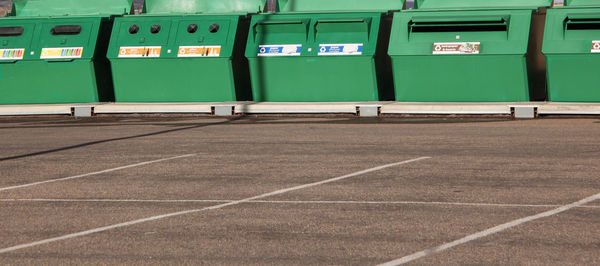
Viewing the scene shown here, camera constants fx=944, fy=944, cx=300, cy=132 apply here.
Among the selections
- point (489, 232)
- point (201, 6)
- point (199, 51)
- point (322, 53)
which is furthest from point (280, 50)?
point (489, 232)

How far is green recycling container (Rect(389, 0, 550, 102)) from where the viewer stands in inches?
592

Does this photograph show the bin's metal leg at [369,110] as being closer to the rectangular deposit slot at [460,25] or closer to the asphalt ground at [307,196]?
the rectangular deposit slot at [460,25]

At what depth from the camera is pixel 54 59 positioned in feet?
56.3

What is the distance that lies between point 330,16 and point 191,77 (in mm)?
2689

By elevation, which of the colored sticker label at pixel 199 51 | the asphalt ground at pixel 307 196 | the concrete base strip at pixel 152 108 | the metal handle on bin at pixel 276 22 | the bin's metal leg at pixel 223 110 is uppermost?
the metal handle on bin at pixel 276 22

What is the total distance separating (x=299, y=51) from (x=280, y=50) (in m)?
0.36

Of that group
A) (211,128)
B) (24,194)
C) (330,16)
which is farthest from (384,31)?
(24,194)

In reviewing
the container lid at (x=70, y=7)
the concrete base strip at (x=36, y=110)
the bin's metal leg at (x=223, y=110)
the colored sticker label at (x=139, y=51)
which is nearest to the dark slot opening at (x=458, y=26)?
the bin's metal leg at (x=223, y=110)

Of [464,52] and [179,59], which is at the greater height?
[179,59]

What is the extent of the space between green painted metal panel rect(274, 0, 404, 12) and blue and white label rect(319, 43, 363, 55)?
750 millimetres

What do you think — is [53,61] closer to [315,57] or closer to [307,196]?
[315,57]

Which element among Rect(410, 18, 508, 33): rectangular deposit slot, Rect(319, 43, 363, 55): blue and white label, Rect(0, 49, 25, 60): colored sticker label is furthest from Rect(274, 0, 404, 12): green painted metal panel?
Rect(0, 49, 25, 60): colored sticker label

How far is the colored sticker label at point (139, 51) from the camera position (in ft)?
54.9

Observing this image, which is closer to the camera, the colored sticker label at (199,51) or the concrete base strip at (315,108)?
the concrete base strip at (315,108)
